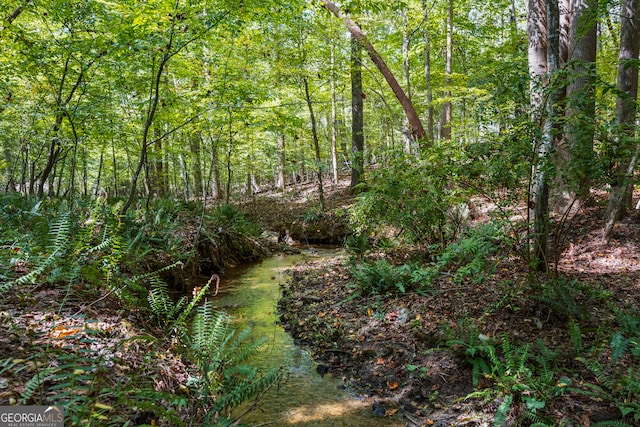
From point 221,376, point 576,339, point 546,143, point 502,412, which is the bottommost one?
point 502,412

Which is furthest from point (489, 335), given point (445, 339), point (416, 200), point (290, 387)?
point (416, 200)

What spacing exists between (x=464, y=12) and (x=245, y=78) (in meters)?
10.9

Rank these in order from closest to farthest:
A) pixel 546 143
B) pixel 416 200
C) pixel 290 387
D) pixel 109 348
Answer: pixel 109 348
pixel 290 387
pixel 546 143
pixel 416 200

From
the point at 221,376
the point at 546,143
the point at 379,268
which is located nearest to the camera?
the point at 221,376

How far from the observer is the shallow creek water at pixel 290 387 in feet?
10.4

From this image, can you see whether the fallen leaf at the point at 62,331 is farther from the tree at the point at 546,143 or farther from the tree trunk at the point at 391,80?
the tree trunk at the point at 391,80

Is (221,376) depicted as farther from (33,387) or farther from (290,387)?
(33,387)

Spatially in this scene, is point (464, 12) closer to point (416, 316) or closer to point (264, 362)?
point (416, 316)

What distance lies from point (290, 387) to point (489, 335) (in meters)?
2.14

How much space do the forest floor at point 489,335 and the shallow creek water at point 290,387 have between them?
165 mm

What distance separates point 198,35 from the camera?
18.9 feet

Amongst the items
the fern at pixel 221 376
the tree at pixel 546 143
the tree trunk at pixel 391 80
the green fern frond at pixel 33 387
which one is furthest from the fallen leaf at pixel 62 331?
the tree trunk at pixel 391 80

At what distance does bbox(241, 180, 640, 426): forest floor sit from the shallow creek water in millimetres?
165

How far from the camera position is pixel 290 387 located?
3.68 metres
